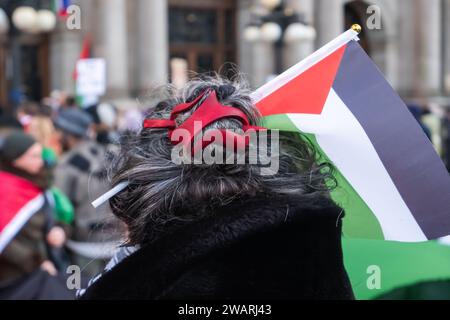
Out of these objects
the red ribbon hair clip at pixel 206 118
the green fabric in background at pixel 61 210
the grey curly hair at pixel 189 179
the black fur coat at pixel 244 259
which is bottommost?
the green fabric in background at pixel 61 210

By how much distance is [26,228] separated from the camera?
12.6 feet

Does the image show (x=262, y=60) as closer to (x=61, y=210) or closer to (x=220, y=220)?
(x=61, y=210)

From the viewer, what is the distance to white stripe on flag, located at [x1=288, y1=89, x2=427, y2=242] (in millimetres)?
1743

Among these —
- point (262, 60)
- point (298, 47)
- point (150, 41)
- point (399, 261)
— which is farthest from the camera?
point (262, 60)

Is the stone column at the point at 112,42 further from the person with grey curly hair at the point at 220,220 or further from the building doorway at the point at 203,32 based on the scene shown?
the person with grey curly hair at the point at 220,220

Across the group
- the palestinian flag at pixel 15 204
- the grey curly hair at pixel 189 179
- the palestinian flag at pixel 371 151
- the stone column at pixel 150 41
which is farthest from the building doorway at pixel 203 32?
the grey curly hair at pixel 189 179

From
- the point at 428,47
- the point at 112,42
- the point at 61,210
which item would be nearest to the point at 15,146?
the point at 61,210

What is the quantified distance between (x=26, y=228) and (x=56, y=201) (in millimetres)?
1344

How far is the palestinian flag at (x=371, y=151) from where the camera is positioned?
1.74 metres

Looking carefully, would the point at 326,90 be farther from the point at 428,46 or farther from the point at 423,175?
the point at 428,46

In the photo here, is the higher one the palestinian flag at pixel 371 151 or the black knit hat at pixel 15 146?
the palestinian flag at pixel 371 151

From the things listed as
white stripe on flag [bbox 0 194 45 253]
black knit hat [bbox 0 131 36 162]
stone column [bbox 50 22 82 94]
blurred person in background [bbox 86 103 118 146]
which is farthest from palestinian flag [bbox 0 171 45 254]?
stone column [bbox 50 22 82 94]

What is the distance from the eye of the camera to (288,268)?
135 centimetres

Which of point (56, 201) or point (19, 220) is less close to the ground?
point (19, 220)
